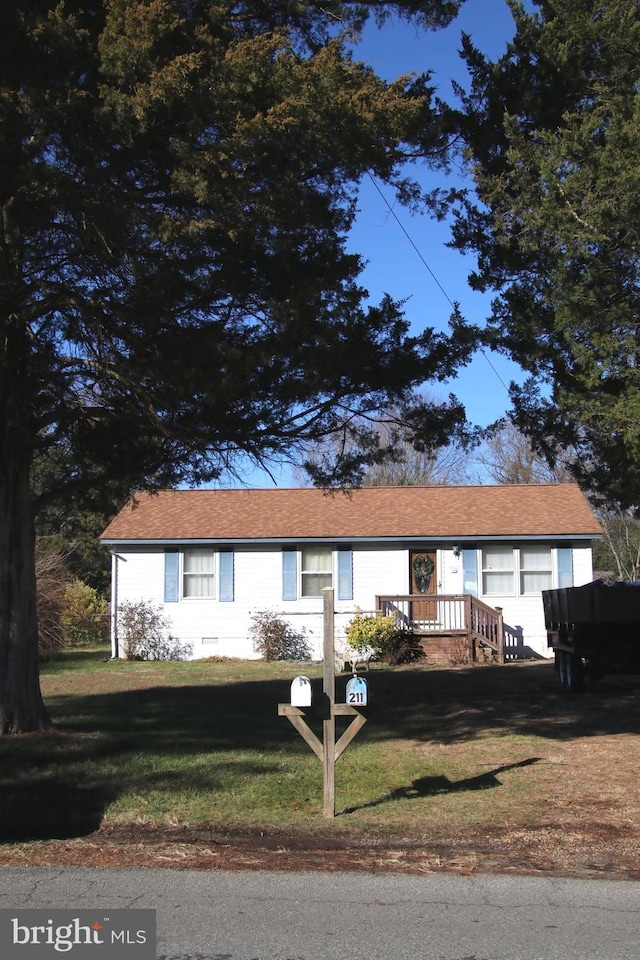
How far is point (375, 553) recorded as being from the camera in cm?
2319

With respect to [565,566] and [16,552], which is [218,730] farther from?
[565,566]

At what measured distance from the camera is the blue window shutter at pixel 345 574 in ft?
75.7

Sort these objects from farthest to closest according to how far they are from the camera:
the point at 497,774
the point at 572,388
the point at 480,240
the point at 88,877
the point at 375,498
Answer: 1. the point at 375,498
2. the point at 480,240
3. the point at 572,388
4. the point at 497,774
5. the point at 88,877

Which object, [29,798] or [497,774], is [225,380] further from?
[497,774]

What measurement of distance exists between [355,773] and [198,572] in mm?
15451

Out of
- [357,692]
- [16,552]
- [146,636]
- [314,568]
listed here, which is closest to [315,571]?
[314,568]

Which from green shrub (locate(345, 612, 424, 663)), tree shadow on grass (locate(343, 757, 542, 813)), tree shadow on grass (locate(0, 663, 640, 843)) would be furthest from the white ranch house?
tree shadow on grass (locate(343, 757, 542, 813))

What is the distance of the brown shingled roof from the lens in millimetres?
22969

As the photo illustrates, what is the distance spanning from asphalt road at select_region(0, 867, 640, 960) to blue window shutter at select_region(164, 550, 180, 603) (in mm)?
17597

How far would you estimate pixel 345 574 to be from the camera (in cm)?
2314

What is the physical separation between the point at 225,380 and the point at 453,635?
599 inches

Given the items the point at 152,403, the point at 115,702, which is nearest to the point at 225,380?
the point at 152,403

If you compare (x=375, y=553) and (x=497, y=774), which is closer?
(x=497, y=774)

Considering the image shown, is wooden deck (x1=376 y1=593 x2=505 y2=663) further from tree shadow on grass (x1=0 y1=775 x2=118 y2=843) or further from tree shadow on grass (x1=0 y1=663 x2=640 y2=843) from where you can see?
tree shadow on grass (x1=0 y1=775 x2=118 y2=843)
